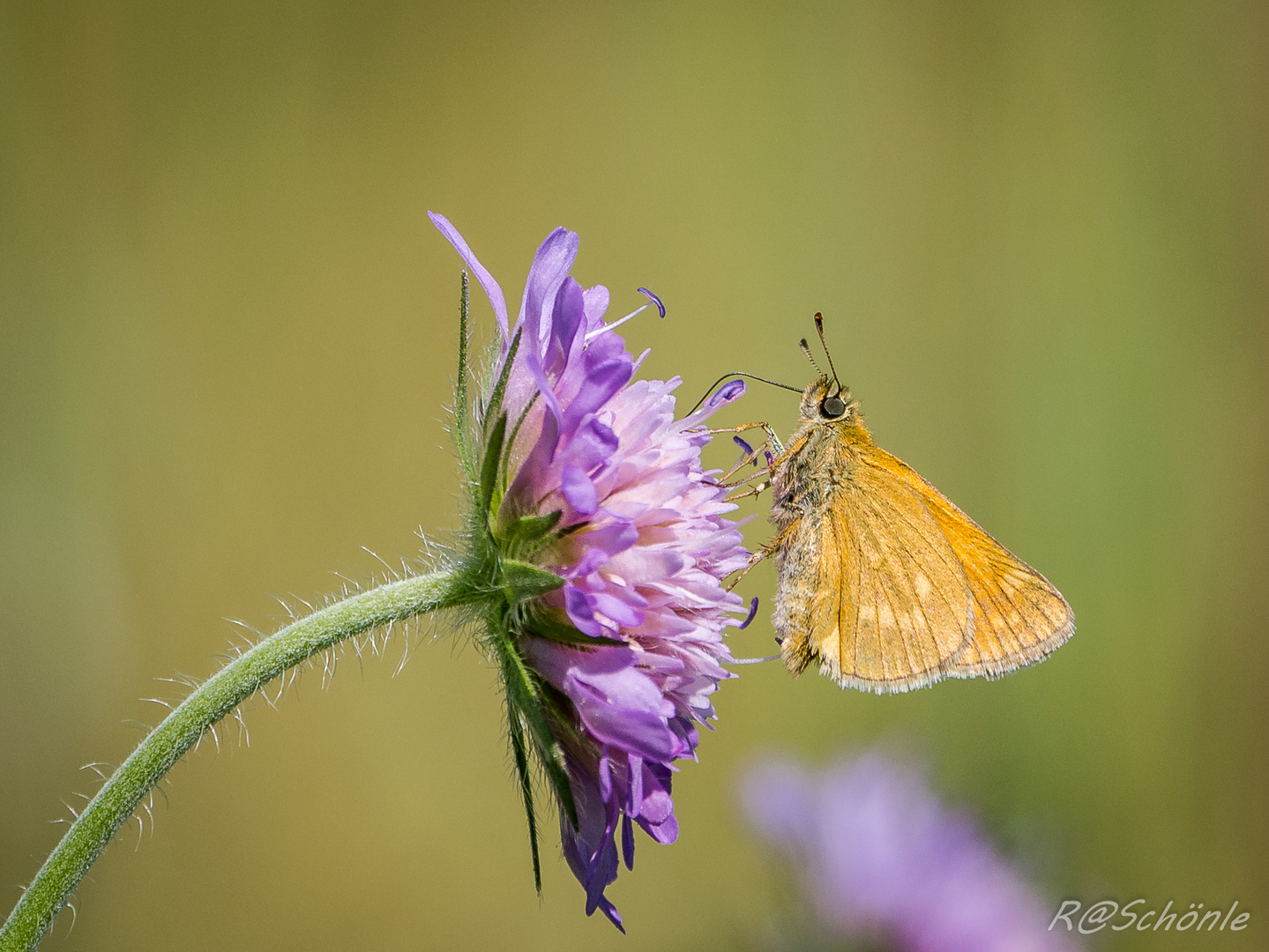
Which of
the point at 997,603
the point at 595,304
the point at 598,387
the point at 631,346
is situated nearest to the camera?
the point at 598,387

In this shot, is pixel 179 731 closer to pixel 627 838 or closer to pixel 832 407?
pixel 627 838

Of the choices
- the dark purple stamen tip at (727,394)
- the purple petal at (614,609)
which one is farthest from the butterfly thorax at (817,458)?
the purple petal at (614,609)

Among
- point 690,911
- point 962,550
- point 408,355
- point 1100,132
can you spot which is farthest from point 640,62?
point 690,911

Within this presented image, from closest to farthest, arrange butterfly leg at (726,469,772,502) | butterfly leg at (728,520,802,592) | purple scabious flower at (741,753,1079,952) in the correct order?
butterfly leg at (726,469,772,502) < butterfly leg at (728,520,802,592) < purple scabious flower at (741,753,1079,952)

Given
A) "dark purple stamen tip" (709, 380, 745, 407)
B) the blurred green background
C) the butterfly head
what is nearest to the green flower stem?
"dark purple stamen tip" (709, 380, 745, 407)

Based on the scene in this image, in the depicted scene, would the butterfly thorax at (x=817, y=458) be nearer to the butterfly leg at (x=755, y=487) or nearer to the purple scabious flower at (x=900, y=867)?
the butterfly leg at (x=755, y=487)

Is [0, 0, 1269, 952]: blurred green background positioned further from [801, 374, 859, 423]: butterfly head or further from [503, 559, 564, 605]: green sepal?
[503, 559, 564, 605]: green sepal

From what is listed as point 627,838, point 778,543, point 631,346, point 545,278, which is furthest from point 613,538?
point 631,346
